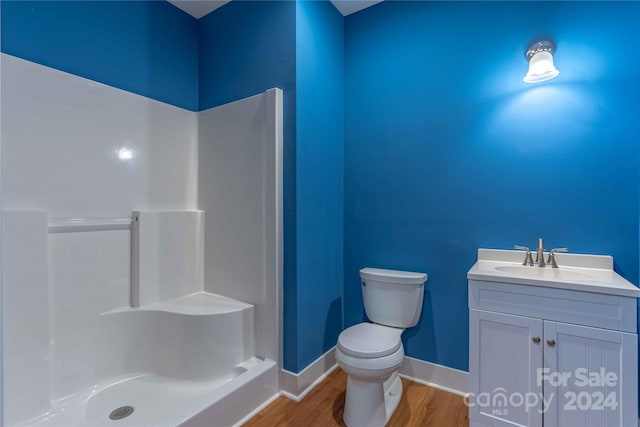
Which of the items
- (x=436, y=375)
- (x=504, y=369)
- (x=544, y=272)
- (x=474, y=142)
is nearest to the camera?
(x=504, y=369)

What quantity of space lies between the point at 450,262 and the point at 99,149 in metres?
2.26

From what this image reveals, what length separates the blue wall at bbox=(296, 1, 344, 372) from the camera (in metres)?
2.07

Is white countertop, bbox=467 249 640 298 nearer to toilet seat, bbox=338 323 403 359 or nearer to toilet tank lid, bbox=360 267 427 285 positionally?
toilet tank lid, bbox=360 267 427 285

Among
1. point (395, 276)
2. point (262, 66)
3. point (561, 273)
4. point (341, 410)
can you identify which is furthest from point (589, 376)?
point (262, 66)

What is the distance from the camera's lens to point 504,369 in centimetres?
161

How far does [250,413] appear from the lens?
187cm

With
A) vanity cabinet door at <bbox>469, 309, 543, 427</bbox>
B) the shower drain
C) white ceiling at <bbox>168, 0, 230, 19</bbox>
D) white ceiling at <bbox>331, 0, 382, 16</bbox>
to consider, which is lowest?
the shower drain

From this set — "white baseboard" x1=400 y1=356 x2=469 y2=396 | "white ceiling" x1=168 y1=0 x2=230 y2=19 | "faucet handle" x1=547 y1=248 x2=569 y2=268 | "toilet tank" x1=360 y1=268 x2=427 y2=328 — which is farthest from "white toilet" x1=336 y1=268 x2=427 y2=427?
"white ceiling" x1=168 y1=0 x2=230 y2=19

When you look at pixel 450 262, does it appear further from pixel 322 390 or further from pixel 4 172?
pixel 4 172

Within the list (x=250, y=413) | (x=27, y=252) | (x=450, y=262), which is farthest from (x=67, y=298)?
(x=450, y=262)

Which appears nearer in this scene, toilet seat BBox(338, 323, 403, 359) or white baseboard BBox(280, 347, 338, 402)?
toilet seat BBox(338, 323, 403, 359)

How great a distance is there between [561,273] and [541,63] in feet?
3.64

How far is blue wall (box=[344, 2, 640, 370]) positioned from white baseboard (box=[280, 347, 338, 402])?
46cm

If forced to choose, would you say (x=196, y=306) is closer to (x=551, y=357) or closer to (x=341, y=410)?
(x=341, y=410)
